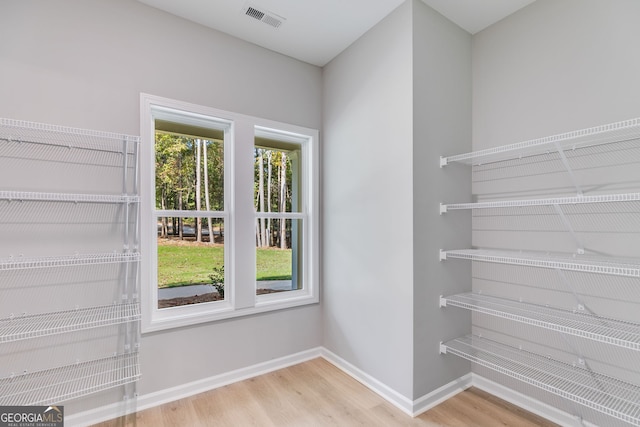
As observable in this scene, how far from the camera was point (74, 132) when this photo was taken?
1741 millimetres

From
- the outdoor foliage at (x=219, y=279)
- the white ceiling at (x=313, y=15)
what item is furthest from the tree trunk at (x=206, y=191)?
the white ceiling at (x=313, y=15)

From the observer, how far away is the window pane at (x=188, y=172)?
7.43 ft

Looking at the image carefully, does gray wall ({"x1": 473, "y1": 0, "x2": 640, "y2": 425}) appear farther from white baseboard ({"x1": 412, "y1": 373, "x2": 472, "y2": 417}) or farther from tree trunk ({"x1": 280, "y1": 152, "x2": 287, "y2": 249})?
tree trunk ({"x1": 280, "y1": 152, "x2": 287, "y2": 249})

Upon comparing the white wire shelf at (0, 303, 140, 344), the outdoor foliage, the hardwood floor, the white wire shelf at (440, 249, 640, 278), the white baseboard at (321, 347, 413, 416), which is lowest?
the hardwood floor

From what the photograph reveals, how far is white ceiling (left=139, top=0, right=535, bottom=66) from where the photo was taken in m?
2.06

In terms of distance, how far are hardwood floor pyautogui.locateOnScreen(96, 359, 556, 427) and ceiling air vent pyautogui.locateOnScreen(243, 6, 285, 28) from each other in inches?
109

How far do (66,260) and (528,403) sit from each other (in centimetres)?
300

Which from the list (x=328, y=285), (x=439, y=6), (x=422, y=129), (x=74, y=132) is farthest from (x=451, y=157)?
(x=74, y=132)

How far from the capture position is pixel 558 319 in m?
1.71

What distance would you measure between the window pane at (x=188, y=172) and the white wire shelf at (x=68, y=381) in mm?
1069

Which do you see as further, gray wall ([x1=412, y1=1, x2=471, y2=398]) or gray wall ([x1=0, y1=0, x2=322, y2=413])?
gray wall ([x1=412, y1=1, x2=471, y2=398])

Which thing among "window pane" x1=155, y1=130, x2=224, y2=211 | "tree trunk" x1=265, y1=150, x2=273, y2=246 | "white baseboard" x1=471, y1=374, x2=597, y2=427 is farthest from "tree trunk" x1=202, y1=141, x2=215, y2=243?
"white baseboard" x1=471, y1=374, x2=597, y2=427

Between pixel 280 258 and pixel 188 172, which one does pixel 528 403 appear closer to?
pixel 280 258

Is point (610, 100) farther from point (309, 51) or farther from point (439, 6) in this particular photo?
point (309, 51)
